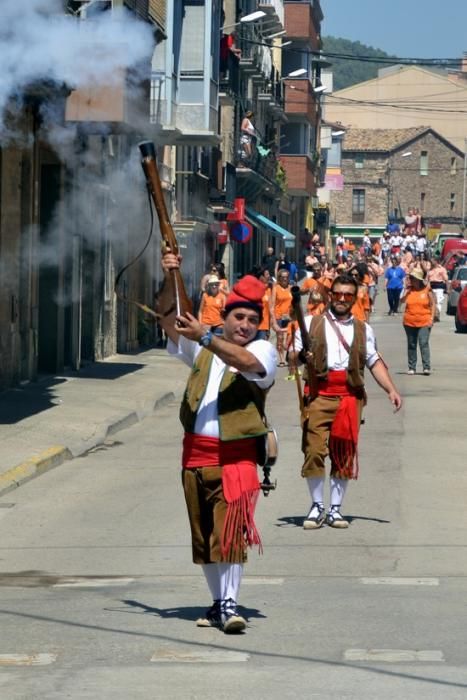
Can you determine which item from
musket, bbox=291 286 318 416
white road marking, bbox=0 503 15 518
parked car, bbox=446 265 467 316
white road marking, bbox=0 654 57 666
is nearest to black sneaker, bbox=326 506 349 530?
musket, bbox=291 286 318 416

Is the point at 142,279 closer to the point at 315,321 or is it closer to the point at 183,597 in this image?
the point at 315,321

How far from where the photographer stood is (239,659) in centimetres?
746

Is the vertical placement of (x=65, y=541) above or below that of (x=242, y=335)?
below

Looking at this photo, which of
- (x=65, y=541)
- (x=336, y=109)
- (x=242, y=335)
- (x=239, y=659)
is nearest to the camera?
(x=239, y=659)

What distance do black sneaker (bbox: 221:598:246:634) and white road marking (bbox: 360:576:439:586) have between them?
1.55 meters

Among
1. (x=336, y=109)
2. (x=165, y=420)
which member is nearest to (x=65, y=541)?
(x=165, y=420)

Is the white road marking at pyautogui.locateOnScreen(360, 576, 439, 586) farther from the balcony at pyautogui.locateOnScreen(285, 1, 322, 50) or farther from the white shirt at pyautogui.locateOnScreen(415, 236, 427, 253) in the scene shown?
the white shirt at pyautogui.locateOnScreen(415, 236, 427, 253)

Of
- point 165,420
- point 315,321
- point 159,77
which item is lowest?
point 165,420

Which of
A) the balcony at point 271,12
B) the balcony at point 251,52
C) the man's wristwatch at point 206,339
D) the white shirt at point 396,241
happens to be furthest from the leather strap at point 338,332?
the white shirt at point 396,241

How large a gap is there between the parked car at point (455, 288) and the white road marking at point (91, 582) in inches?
1466

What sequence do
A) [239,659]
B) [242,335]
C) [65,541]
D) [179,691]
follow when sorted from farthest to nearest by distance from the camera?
[65,541], [242,335], [239,659], [179,691]

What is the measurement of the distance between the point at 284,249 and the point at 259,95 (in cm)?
1698

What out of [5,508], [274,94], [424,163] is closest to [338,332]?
[5,508]

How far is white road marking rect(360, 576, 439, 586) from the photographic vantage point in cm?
937
